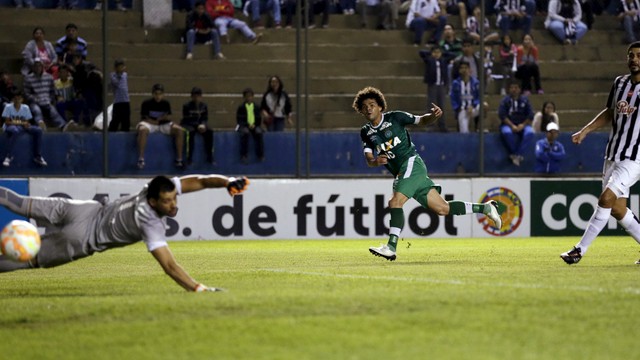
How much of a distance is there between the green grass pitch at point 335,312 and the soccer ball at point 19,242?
402 millimetres

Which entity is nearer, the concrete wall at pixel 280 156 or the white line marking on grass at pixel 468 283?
the white line marking on grass at pixel 468 283

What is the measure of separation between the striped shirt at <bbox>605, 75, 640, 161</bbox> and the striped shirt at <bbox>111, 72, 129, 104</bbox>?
11085 mm

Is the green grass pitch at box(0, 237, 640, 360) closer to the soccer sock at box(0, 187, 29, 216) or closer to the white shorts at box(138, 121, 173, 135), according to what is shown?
the soccer sock at box(0, 187, 29, 216)

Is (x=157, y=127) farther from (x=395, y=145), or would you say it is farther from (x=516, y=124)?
(x=395, y=145)

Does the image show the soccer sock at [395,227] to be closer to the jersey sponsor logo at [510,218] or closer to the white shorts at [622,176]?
the white shorts at [622,176]

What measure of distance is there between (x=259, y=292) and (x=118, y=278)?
2886 mm

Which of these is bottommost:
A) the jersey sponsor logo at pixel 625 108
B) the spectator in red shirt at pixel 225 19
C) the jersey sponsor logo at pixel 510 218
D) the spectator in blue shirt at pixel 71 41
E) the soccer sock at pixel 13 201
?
the jersey sponsor logo at pixel 510 218

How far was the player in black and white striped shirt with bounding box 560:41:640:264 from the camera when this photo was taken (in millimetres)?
13430

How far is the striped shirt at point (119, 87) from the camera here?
22516 millimetres

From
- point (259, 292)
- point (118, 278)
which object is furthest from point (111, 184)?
point (259, 292)

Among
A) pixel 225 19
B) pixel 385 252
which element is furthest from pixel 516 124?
pixel 385 252

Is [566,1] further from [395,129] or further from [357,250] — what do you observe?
[395,129]

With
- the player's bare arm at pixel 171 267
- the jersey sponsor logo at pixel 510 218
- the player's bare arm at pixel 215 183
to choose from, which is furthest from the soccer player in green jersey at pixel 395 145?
the jersey sponsor logo at pixel 510 218

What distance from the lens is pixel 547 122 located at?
23812 mm
